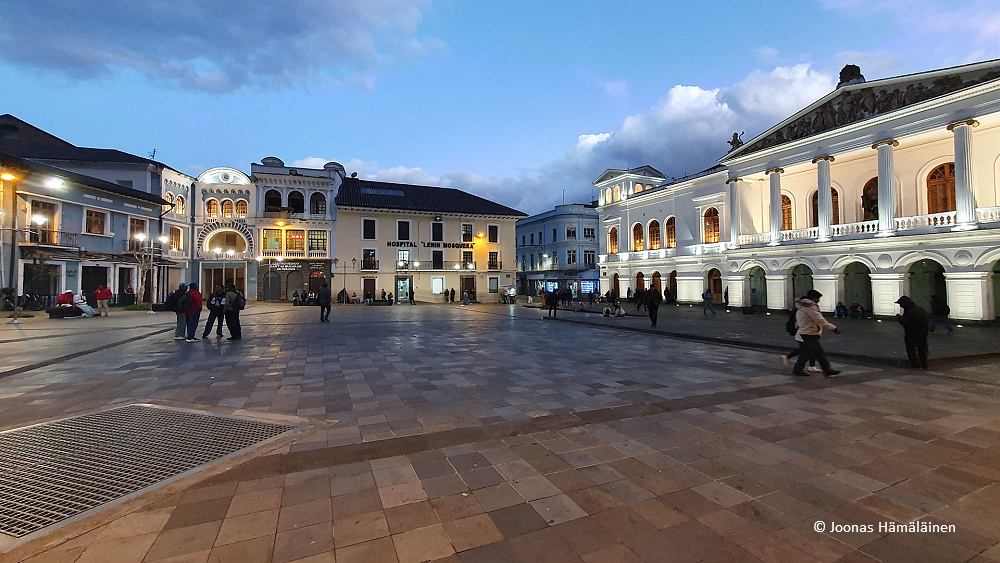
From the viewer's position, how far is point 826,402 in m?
5.95

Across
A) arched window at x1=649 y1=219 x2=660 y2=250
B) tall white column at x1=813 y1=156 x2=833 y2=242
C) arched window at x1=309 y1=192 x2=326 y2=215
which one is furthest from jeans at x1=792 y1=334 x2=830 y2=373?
arched window at x1=309 y1=192 x2=326 y2=215

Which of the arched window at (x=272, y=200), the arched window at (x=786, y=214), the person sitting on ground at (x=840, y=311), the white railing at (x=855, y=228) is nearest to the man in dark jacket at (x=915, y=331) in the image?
the person sitting on ground at (x=840, y=311)

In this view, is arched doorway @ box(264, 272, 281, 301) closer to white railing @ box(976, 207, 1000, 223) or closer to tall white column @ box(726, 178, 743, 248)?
tall white column @ box(726, 178, 743, 248)

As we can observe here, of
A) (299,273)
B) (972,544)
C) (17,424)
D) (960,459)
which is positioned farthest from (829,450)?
(299,273)

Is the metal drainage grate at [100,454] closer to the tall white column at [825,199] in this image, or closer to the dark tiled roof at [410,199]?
the tall white column at [825,199]

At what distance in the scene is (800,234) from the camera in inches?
928

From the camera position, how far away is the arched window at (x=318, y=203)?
38281mm

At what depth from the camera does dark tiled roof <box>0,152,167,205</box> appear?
2066 cm

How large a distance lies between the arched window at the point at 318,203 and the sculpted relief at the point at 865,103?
34654 millimetres

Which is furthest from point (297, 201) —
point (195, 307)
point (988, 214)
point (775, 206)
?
point (988, 214)

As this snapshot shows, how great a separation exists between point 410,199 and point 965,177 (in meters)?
37.8

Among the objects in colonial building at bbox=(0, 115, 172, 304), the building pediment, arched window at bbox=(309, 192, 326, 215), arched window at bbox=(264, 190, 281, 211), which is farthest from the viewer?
arched window at bbox=(309, 192, 326, 215)

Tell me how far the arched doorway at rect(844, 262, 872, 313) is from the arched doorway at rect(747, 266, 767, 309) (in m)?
4.20

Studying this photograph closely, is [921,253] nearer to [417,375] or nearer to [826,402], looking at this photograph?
[826,402]
